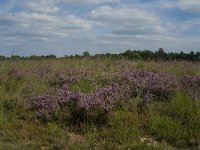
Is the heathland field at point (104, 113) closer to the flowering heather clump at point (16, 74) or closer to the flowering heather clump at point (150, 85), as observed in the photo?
the flowering heather clump at point (150, 85)

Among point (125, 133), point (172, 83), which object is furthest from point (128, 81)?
point (125, 133)

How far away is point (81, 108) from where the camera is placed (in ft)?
33.1

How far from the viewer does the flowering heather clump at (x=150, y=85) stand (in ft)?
36.9

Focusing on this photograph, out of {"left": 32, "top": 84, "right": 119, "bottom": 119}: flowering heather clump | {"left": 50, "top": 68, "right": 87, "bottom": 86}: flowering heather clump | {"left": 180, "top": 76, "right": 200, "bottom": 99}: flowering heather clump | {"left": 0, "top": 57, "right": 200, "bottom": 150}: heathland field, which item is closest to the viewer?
{"left": 0, "top": 57, "right": 200, "bottom": 150}: heathland field

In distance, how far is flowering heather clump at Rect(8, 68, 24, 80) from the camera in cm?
1399

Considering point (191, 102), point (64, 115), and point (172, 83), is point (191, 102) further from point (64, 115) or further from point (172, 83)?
point (64, 115)

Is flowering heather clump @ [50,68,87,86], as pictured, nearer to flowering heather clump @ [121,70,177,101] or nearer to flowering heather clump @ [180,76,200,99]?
flowering heather clump @ [121,70,177,101]

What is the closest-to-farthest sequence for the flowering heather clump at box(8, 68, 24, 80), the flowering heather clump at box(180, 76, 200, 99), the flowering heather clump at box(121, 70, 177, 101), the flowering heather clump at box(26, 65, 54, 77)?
the flowering heather clump at box(180, 76, 200, 99) < the flowering heather clump at box(121, 70, 177, 101) < the flowering heather clump at box(8, 68, 24, 80) < the flowering heather clump at box(26, 65, 54, 77)

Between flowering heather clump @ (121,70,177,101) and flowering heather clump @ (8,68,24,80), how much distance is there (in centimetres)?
337

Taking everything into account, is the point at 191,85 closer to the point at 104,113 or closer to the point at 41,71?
the point at 104,113

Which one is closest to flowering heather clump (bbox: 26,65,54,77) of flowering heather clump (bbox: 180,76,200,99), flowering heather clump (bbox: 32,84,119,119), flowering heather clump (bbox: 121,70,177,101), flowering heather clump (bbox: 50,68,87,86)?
flowering heather clump (bbox: 50,68,87,86)

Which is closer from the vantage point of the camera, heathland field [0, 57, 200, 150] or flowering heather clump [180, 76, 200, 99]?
heathland field [0, 57, 200, 150]

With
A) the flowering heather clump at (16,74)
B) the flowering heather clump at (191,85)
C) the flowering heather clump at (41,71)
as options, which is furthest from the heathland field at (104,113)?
the flowering heather clump at (41,71)

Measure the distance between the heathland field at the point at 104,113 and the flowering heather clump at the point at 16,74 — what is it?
0.79 metres
